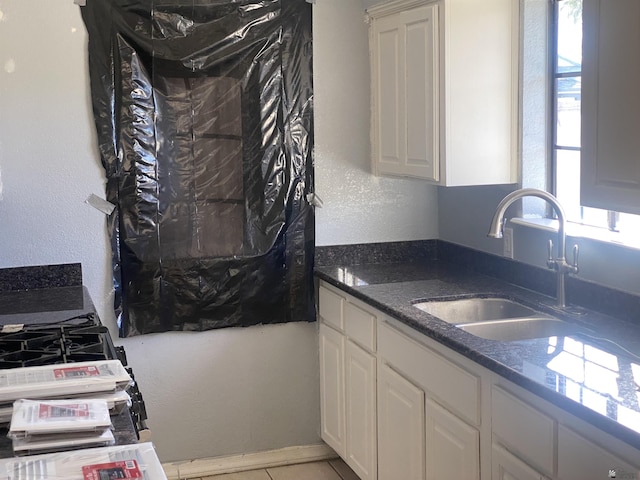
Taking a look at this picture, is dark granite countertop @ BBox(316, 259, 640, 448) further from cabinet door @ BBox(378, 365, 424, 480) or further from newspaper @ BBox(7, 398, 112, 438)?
newspaper @ BBox(7, 398, 112, 438)

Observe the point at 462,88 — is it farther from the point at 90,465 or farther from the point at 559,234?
the point at 90,465

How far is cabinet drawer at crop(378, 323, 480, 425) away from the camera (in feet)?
8.25

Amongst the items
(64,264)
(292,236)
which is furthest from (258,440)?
(64,264)

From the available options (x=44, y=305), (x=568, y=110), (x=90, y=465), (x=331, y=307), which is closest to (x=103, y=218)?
(x=44, y=305)

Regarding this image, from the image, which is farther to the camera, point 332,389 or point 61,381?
point 332,389

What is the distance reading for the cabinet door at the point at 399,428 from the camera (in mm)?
2912

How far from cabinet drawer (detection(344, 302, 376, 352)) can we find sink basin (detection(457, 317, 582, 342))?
467mm

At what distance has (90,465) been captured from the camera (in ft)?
5.09

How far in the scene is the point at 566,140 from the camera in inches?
130

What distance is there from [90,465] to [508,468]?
122 cm

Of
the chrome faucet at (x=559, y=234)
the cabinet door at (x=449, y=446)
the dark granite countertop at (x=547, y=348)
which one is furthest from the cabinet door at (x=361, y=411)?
the chrome faucet at (x=559, y=234)

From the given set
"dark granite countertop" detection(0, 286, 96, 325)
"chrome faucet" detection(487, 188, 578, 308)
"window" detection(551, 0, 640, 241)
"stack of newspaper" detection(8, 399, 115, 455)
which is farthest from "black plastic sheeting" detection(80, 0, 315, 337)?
"stack of newspaper" detection(8, 399, 115, 455)

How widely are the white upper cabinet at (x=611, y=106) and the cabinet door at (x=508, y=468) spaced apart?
720mm

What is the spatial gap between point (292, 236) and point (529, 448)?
190 cm
